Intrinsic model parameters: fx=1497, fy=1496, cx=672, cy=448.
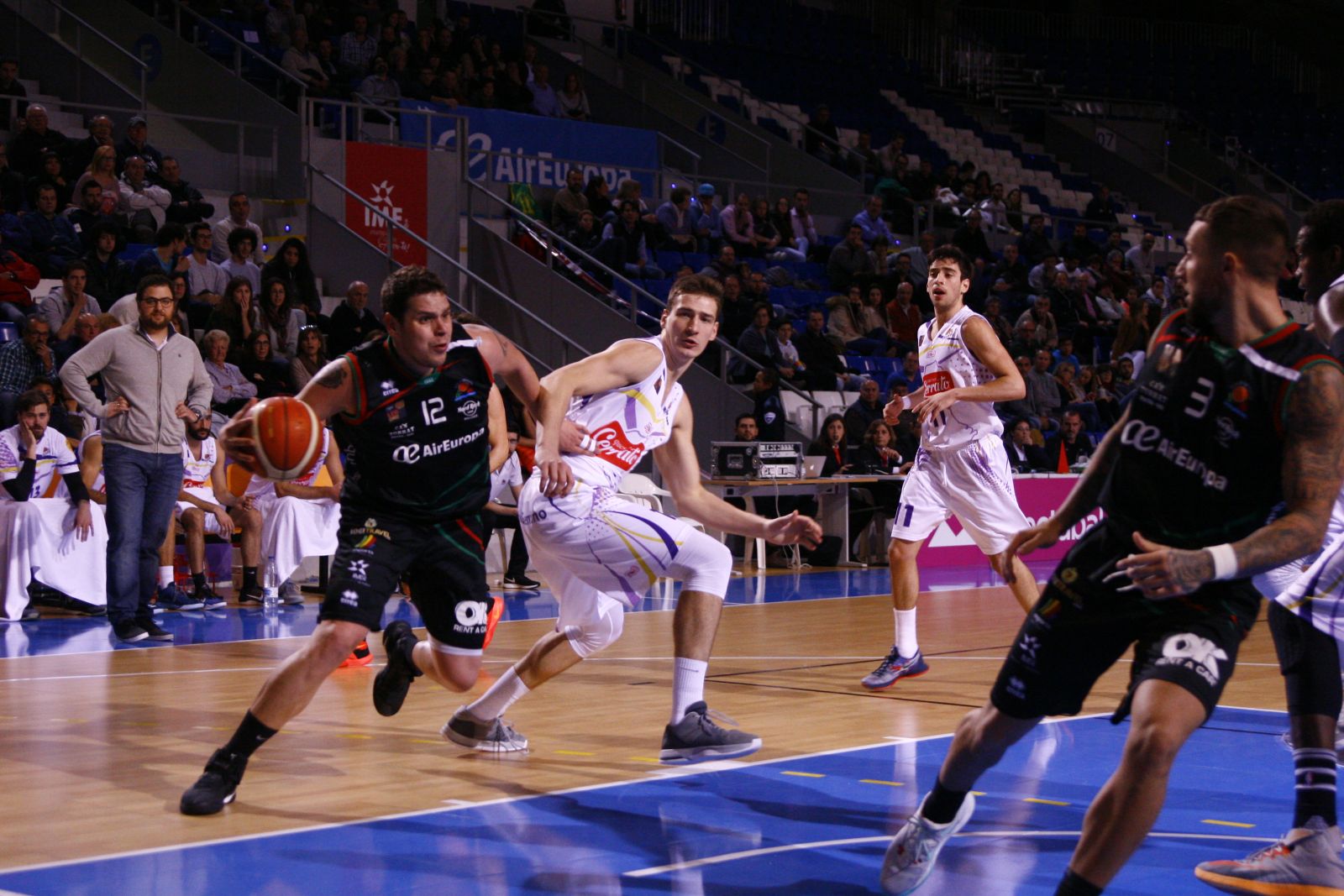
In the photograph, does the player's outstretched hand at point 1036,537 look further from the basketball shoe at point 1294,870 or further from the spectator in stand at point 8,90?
the spectator in stand at point 8,90

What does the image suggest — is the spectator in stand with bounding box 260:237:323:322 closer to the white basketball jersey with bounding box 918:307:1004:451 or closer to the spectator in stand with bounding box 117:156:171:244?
the spectator in stand with bounding box 117:156:171:244

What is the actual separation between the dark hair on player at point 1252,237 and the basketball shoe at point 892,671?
176 inches

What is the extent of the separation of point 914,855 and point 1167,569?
1.10 m

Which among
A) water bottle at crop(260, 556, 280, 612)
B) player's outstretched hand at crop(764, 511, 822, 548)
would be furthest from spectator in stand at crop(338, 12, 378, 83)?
player's outstretched hand at crop(764, 511, 822, 548)

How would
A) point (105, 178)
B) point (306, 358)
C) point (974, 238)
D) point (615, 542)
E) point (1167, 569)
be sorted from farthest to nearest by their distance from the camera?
point (974, 238), point (105, 178), point (306, 358), point (615, 542), point (1167, 569)

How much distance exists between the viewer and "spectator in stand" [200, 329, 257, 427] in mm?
12156

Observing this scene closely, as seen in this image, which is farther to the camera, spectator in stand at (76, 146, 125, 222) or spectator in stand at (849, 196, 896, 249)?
spectator in stand at (849, 196, 896, 249)

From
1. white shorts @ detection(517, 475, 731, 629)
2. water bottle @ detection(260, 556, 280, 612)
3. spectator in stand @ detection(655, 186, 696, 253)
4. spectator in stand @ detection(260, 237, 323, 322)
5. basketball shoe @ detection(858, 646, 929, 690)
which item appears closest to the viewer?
white shorts @ detection(517, 475, 731, 629)

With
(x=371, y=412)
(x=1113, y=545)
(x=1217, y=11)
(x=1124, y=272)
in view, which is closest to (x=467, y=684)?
(x=371, y=412)

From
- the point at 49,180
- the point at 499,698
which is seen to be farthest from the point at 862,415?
the point at 499,698

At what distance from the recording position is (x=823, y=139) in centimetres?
2395

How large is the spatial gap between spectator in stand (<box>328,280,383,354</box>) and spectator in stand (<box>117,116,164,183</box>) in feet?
7.54

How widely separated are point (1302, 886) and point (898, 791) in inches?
59.4

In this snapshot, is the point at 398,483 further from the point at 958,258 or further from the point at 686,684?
the point at 958,258
